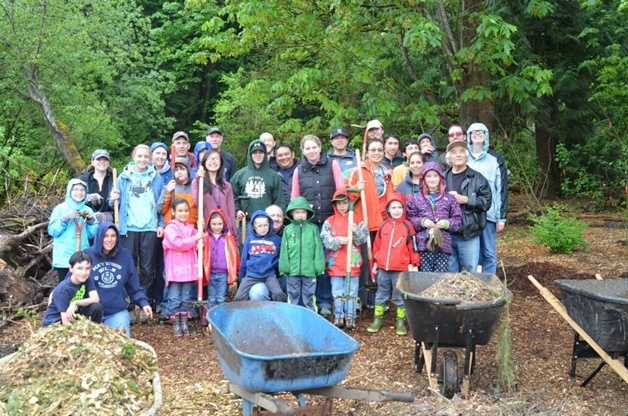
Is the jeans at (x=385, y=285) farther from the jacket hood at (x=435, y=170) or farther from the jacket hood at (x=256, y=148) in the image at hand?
the jacket hood at (x=256, y=148)

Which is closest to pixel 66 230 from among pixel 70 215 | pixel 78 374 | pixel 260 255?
pixel 70 215

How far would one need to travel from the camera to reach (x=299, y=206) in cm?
712

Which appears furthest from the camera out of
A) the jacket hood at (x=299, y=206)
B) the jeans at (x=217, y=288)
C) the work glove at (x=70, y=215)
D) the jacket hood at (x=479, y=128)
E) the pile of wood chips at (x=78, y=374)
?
the jeans at (x=217, y=288)

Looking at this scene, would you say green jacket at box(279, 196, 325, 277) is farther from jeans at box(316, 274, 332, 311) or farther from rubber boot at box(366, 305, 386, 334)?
rubber boot at box(366, 305, 386, 334)

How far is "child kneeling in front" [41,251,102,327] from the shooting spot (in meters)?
5.98

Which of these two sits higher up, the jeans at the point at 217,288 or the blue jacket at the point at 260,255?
the blue jacket at the point at 260,255

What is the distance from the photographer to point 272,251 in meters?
7.25

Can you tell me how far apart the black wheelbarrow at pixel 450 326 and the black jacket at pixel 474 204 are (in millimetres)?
1523

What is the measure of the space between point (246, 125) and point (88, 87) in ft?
13.6

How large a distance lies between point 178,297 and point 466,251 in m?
2.94

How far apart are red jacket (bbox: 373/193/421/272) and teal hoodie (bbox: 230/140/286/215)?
1285 millimetres

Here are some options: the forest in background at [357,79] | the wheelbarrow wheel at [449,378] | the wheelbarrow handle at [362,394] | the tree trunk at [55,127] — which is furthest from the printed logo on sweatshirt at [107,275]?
the tree trunk at [55,127]

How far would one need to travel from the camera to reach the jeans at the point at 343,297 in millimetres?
7305

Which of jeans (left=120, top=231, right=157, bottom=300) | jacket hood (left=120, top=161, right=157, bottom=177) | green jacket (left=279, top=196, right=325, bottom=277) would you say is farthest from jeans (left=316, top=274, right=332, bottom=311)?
jacket hood (left=120, top=161, right=157, bottom=177)
